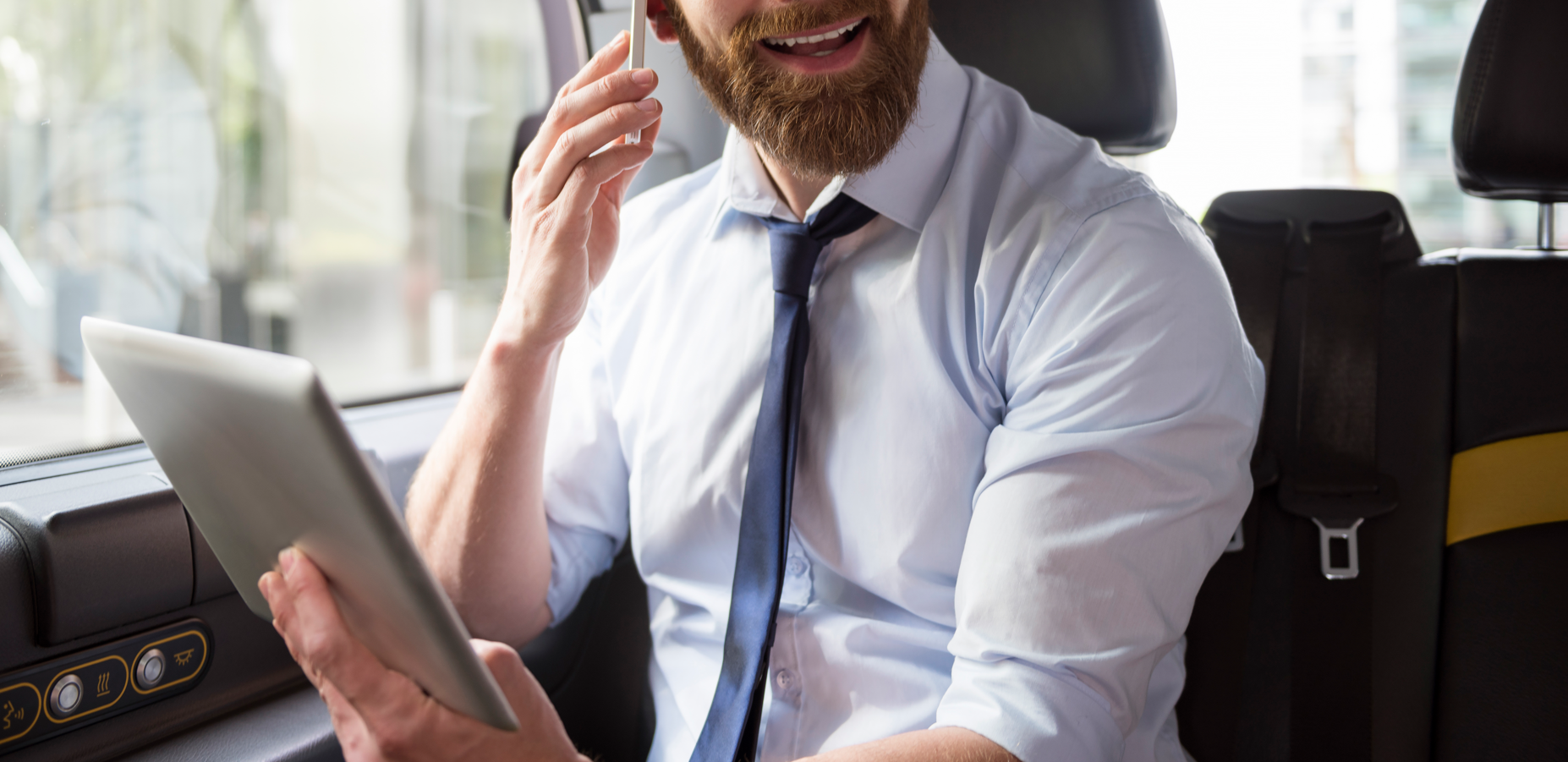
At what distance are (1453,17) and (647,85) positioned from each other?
177 cm

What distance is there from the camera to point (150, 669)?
103 centimetres

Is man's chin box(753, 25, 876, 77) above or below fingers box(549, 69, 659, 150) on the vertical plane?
above

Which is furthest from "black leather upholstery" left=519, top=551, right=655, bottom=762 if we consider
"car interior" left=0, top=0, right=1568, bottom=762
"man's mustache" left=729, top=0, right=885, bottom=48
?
"man's mustache" left=729, top=0, right=885, bottom=48

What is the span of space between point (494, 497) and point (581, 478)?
0.54 feet

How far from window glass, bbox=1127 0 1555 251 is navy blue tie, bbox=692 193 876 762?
68cm

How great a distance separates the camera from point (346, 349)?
1891mm

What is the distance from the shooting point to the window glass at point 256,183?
1182 mm

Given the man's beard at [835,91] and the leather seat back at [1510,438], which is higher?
the man's beard at [835,91]

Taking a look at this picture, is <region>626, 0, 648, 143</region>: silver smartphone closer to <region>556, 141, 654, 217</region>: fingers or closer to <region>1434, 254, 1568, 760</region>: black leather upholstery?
<region>556, 141, 654, 217</region>: fingers

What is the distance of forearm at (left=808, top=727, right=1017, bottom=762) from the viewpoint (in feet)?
2.78

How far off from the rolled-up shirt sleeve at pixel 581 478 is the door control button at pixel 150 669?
40 centimetres

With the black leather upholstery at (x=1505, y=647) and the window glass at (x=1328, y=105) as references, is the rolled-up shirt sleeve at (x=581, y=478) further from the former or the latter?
the black leather upholstery at (x=1505, y=647)

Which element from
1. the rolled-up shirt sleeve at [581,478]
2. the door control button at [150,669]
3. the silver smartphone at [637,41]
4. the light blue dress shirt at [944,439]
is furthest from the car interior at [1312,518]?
the silver smartphone at [637,41]

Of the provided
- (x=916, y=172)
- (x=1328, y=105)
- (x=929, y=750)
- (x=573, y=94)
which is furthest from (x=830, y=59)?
(x=1328, y=105)
